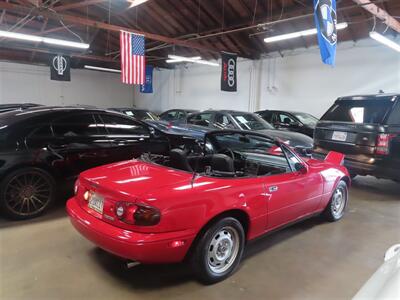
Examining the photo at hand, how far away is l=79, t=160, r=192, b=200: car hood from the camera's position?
228 cm

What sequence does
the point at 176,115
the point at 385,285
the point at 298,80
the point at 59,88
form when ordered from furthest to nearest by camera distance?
the point at 59,88, the point at 298,80, the point at 176,115, the point at 385,285

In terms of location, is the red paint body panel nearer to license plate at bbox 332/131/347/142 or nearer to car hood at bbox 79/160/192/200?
car hood at bbox 79/160/192/200

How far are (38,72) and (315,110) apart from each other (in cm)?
1413

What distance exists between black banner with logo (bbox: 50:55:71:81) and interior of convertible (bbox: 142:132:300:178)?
10997 mm

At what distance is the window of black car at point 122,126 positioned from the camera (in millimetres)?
4484

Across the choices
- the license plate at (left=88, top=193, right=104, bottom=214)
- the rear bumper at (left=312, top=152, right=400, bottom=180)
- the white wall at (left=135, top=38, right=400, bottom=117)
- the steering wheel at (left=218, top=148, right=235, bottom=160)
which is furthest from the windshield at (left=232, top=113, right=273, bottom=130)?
the license plate at (left=88, top=193, right=104, bottom=214)

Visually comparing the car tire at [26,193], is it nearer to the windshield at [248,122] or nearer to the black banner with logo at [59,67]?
the windshield at [248,122]

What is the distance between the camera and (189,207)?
7.26 feet

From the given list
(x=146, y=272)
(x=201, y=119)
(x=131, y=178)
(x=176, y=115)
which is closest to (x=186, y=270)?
(x=146, y=272)

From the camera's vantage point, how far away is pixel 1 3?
741cm

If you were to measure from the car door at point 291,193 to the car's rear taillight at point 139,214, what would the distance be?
1.09 m

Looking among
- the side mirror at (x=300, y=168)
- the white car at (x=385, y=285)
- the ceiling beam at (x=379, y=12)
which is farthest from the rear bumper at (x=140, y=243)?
the ceiling beam at (x=379, y=12)

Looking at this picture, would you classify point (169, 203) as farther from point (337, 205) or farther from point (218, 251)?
point (337, 205)

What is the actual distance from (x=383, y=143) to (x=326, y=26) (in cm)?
206
